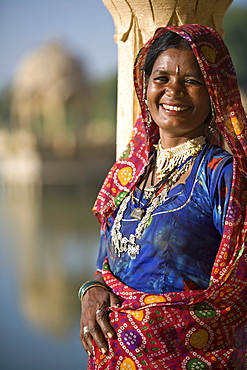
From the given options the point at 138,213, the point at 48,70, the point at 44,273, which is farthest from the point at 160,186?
the point at 48,70

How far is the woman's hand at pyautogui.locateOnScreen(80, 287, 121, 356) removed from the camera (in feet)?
4.66

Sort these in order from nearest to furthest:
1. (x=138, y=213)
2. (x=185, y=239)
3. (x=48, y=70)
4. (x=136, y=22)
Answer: (x=185, y=239)
(x=138, y=213)
(x=136, y=22)
(x=48, y=70)

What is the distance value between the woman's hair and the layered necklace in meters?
0.19

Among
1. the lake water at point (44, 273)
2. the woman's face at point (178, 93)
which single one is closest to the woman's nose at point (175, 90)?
the woman's face at point (178, 93)

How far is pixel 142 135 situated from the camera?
5.32 feet

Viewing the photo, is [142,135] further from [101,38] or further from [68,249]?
[101,38]

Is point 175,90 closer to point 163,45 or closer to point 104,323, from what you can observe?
point 163,45

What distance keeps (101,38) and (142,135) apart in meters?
17.2

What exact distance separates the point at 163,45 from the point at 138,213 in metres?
0.37

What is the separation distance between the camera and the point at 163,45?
143cm

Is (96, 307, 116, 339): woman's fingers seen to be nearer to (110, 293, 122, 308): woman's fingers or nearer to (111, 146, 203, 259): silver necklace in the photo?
(110, 293, 122, 308): woman's fingers

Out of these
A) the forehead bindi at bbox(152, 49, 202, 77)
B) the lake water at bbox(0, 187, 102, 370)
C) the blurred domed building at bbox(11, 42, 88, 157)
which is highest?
the forehead bindi at bbox(152, 49, 202, 77)

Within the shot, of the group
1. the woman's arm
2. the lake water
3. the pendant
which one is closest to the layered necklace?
the pendant

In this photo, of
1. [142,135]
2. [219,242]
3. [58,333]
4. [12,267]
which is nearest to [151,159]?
[142,135]
